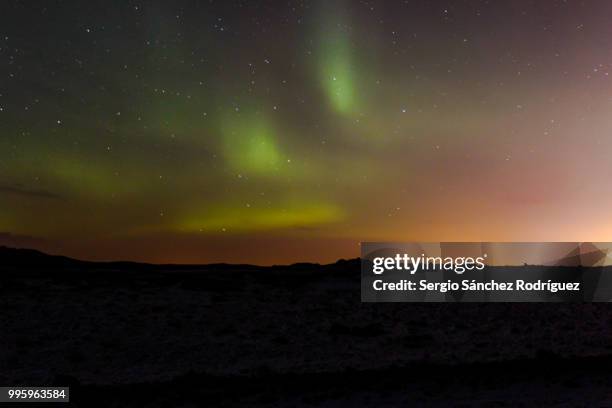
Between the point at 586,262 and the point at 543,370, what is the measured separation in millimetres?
60101

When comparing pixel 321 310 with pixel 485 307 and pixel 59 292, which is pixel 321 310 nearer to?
pixel 485 307

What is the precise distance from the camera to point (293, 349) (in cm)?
1791

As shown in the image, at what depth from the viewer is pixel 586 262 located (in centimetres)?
6762

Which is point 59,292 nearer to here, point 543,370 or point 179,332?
point 179,332

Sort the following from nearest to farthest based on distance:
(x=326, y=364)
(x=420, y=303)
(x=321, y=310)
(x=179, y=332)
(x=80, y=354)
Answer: (x=326, y=364) < (x=80, y=354) < (x=179, y=332) < (x=321, y=310) < (x=420, y=303)

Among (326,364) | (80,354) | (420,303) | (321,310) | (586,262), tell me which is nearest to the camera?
(326,364)

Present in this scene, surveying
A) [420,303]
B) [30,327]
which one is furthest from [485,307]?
[30,327]

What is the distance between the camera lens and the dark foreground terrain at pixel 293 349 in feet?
39.5

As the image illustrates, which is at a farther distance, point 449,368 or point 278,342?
point 278,342

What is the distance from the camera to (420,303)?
1139 inches

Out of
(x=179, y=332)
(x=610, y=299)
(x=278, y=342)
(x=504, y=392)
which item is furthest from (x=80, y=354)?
(x=610, y=299)

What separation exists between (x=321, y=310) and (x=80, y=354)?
11.4 meters

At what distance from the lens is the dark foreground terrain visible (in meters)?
12.1

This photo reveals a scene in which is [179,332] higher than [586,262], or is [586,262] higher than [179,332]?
[586,262]
